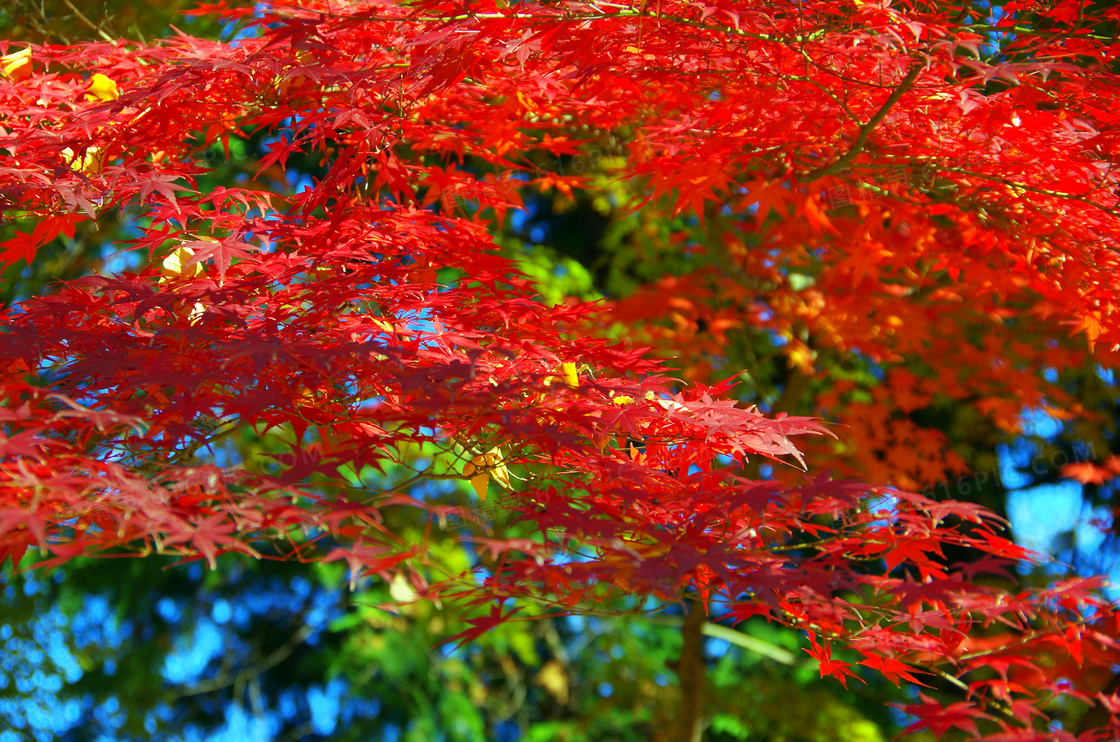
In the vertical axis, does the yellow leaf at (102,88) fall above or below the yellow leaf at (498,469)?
above

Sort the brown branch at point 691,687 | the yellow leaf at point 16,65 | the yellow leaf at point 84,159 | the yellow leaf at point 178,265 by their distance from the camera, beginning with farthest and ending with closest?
the brown branch at point 691,687, the yellow leaf at point 16,65, the yellow leaf at point 84,159, the yellow leaf at point 178,265

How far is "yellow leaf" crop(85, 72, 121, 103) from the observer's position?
2217mm

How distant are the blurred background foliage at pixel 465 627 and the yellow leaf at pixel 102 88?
5.90 feet

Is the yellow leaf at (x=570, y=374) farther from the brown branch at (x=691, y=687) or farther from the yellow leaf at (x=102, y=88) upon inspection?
the brown branch at (x=691, y=687)

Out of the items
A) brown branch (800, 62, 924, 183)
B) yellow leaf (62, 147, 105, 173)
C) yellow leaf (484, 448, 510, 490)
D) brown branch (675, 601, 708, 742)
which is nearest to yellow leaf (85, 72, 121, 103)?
yellow leaf (62, 147, 105, 173)

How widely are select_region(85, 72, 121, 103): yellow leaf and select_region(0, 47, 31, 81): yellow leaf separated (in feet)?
0.54

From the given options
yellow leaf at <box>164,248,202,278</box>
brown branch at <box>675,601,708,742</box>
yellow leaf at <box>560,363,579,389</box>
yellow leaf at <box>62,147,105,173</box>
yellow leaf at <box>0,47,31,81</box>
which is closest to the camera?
yellow leaf at <box>560,363,579,389</box>

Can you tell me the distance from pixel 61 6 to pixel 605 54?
9.51ft

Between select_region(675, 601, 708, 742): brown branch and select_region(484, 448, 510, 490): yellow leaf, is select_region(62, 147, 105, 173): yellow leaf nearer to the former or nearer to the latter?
select_region(484, 448, 510, 490): yellow leaf

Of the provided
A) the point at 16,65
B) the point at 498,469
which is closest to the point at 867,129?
the point at 498,469

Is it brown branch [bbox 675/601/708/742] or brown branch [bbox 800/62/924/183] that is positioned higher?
brown branch [bbox 800/62/924/183]

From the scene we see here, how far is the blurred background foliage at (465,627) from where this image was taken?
471 cm

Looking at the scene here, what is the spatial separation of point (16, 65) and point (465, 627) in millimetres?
4164

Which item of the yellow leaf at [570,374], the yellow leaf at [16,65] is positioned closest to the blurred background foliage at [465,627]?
the yellow leaf at [16,65]
